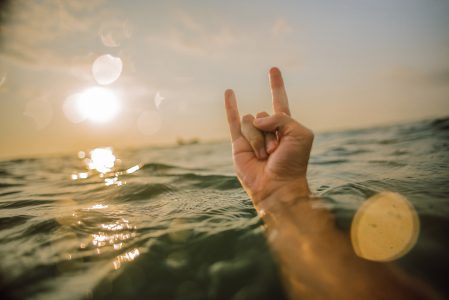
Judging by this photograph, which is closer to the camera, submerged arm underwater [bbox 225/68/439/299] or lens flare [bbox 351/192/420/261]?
submerged arm underwater [bbox 225/68/439/299]

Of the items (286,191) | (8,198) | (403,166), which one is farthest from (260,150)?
(8,198)

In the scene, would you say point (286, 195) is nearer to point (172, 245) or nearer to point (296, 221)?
point (296, 221)

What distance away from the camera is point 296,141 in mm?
2180

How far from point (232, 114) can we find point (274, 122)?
2.25 ft

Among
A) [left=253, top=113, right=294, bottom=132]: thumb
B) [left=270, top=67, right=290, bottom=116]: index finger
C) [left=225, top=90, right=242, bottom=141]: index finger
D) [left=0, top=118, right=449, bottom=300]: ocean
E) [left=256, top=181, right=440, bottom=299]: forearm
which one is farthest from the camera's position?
[left=225, top=90, right=242, bottom=141]: index finger

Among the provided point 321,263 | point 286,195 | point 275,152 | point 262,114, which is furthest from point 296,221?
point 262,114

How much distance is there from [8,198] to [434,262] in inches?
225

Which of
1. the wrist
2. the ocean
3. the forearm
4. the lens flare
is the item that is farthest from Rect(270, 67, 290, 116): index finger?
the lens flare

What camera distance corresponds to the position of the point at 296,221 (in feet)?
6.50

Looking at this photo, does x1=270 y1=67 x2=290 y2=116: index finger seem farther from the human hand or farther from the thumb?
the thumb

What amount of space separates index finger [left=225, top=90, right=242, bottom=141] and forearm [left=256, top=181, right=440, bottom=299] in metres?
0.85

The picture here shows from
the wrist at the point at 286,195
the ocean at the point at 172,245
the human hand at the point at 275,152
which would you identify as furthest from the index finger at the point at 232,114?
the ocean at the point at 172,245

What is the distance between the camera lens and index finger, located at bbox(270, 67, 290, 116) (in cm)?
253

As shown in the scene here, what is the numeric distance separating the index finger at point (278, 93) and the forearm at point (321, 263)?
0.84 meters
